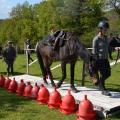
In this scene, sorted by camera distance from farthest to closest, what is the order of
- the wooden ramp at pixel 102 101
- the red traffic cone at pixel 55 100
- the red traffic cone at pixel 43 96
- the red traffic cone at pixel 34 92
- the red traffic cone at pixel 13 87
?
1. the red traffic cone at pixel 13 87
2. the red traffic cone at pixel 34 92
3. the red traffic cone at pixel 43 96
4. the red traffic cone at pixel 55 100
5. the wooden ramp at pixel 102 101

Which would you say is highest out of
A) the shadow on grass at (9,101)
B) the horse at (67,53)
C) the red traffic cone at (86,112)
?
the horse at (67,53)

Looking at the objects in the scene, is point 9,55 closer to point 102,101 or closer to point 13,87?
point 13,87

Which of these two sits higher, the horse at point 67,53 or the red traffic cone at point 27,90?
the horse at point 67,53

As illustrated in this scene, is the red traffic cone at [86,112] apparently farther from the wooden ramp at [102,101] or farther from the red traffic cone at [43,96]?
the red traffic cone at [43,96]

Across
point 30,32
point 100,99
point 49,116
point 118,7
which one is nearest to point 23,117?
point 49,116

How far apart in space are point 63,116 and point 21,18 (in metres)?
74.7

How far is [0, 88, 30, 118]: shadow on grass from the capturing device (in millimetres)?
9884

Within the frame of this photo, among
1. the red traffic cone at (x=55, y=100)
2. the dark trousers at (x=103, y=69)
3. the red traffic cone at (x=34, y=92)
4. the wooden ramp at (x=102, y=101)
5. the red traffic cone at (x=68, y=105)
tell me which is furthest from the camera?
the red traffic cone at (x=34, y=92)

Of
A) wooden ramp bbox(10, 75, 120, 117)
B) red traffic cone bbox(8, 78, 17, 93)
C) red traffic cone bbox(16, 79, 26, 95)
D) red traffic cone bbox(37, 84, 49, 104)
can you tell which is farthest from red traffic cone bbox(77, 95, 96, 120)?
red traffic cone bbox(8, 78, 17, 93)

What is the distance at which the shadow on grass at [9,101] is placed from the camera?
32.4 feet

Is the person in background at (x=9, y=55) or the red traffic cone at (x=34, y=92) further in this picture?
the person in background at (x=9, y=55)

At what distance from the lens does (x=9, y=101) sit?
11.0 meters

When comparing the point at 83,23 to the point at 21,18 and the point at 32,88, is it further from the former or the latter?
the point at 32,88

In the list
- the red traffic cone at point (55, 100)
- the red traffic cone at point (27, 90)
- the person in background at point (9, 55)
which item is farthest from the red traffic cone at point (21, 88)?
the person in background at point (9, 55)
